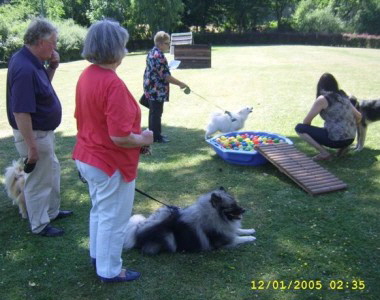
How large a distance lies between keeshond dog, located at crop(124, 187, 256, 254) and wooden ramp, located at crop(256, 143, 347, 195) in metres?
1.73

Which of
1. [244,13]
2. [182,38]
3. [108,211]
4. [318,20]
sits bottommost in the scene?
[108,211]

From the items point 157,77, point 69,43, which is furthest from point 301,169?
point 69,43

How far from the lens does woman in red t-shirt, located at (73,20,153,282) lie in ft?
8.51

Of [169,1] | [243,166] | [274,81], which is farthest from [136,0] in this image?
[243,166]

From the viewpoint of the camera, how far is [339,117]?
6.03 m

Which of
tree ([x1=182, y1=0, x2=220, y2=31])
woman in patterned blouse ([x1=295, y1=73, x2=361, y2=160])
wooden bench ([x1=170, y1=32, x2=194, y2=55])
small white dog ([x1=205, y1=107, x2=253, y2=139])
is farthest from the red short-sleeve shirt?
tree ([x1=182, y1=0, x2=220, y2=31])

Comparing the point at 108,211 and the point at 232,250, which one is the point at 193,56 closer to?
the point at 232,250

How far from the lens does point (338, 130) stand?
19.9 ft

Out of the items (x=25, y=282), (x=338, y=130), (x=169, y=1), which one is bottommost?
(x=25, y=282)

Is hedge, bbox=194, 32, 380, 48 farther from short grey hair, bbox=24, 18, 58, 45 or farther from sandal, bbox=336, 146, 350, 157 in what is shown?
short grey hair, bbox=24, 18, 58, 45

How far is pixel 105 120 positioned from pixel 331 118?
14.5 feet

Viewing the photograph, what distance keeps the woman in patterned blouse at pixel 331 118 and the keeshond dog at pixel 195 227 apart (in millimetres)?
3020

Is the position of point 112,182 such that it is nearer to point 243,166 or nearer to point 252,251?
point 252,251

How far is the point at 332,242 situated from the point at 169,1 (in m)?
36.6
